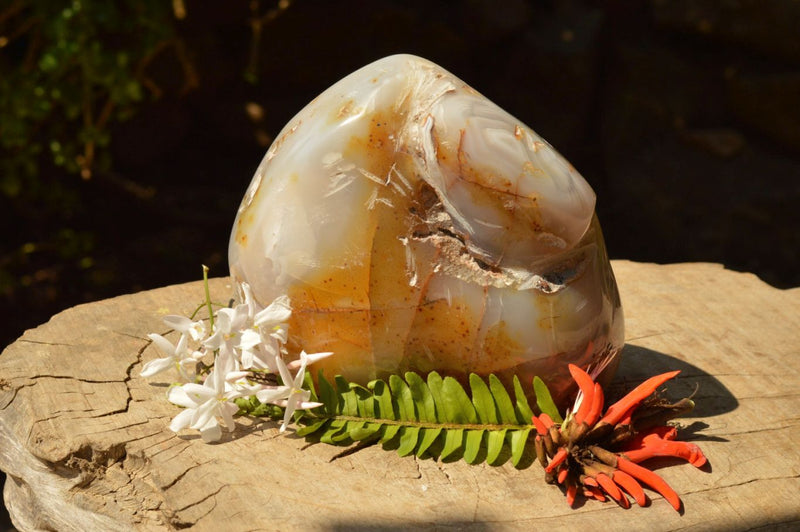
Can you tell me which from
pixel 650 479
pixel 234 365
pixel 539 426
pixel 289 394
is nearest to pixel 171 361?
pixel 234 365

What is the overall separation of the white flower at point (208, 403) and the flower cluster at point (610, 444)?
658 millimetres

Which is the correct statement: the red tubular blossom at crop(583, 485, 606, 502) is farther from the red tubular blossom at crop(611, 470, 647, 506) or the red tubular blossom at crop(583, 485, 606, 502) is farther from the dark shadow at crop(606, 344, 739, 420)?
the dark shadow at crop(606, 344, 739, 420)

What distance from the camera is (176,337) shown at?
2.64 metres

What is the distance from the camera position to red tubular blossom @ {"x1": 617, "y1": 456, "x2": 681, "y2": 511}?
196cm

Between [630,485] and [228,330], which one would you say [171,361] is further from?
[630,485]

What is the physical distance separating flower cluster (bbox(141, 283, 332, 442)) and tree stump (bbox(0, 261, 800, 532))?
0.07 m

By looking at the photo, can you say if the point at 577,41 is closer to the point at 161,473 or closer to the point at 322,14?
the point at 322,14

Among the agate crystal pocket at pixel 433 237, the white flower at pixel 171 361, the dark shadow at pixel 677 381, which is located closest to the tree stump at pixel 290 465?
the dark shadow at pixel 677 381

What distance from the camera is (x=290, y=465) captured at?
2057mm

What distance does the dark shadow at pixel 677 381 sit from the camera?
2.39 meters

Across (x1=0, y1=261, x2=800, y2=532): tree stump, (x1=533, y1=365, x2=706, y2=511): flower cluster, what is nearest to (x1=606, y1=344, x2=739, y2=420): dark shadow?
(x1=0, y1=261, x2=800, y2=532): tree stump

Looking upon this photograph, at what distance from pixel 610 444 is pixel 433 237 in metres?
0.58

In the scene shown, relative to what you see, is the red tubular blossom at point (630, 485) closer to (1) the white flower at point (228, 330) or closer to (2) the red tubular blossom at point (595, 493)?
(2) the red tubular blossom at point (595, 493)

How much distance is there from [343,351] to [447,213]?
15.3 inches
